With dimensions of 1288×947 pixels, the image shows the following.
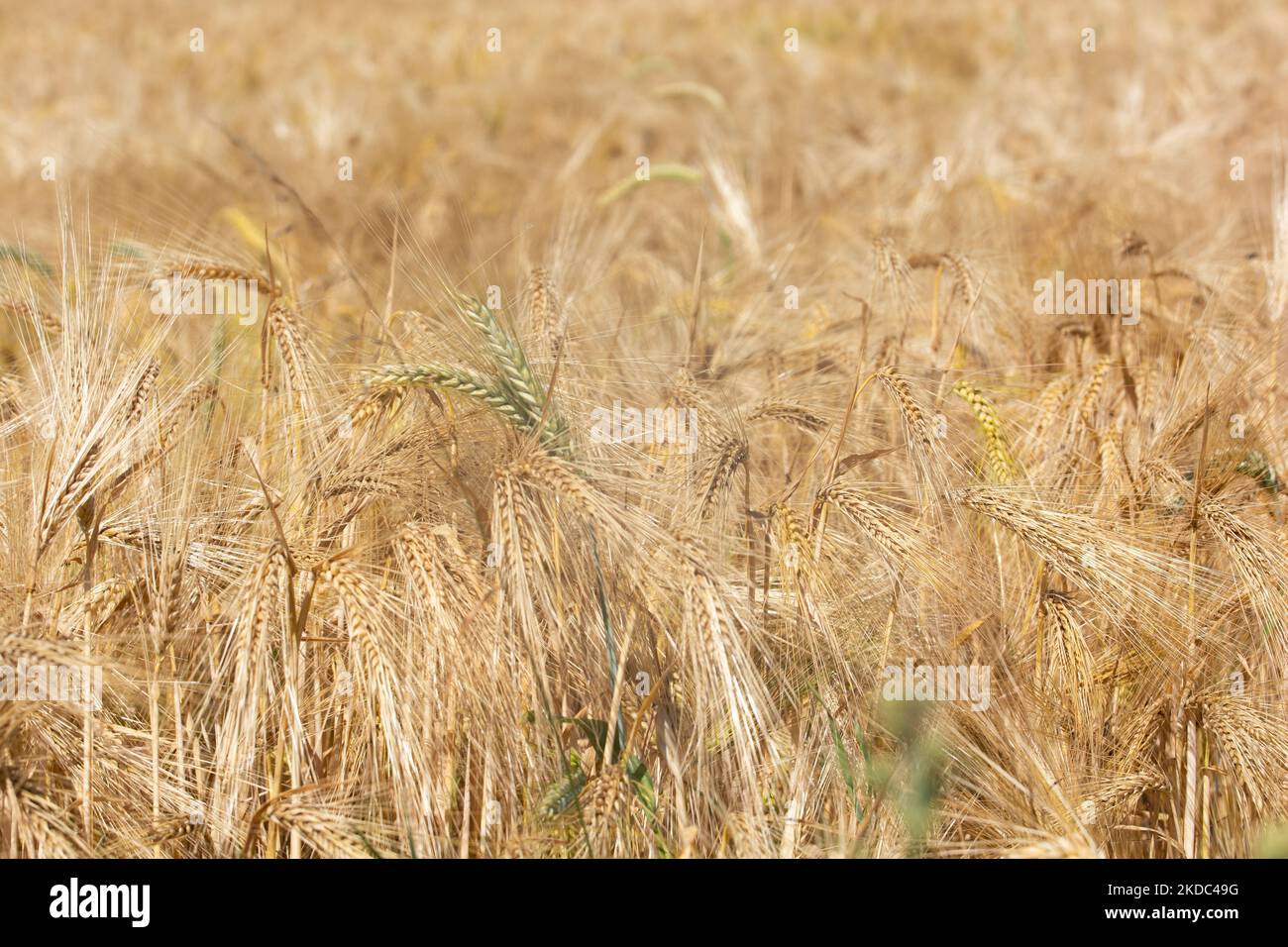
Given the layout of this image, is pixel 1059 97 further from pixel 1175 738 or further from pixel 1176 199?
pixel 1175 738

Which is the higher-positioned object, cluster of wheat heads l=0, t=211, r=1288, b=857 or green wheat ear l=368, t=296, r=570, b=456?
green wheat ear l=368, t=296, r=570, b=456

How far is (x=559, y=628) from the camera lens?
1638mm

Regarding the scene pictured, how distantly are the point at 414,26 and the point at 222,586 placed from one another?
27.7ft

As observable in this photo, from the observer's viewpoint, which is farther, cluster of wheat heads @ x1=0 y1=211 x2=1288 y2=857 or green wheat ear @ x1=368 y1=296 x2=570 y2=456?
green wheat ear @ x1=368 y1=296 x2=570 y2=456

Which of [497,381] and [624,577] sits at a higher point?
[497,381]

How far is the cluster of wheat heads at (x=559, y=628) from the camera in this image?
1.61 meters

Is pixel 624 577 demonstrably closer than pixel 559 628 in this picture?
No

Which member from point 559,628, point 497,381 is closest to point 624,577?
point 559,628

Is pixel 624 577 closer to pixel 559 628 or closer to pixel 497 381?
pixel 559 628

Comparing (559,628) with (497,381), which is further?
(497,381)

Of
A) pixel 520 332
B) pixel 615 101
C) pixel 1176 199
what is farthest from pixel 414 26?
pixel 520 332

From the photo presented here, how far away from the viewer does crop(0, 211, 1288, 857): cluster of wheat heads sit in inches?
63.5

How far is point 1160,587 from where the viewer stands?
194cm

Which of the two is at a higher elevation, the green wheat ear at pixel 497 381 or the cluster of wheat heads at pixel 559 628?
the green wheat ear at pixel 497 381
